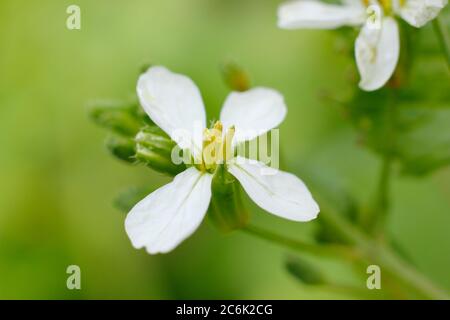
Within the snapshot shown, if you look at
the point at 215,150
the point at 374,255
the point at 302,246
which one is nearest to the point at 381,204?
the point at 374,255

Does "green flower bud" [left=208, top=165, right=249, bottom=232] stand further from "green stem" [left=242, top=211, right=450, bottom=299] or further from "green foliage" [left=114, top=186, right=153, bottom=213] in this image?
"green stem" [left=242, top=211, right=450, bottom=299]

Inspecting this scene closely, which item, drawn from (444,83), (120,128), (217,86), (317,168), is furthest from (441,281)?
(120,128)

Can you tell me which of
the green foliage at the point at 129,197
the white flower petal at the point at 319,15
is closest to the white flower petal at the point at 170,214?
the green foliage at the point at 129,197

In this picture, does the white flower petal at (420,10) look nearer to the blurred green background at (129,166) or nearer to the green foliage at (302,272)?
the green foliage at (302,272)

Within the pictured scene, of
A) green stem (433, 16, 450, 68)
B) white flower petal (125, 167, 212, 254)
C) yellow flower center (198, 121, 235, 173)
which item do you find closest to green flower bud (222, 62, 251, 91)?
yellow flower center (198, 121, 235, 173)
